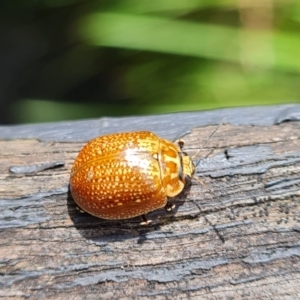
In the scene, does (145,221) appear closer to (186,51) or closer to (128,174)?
(128,174)

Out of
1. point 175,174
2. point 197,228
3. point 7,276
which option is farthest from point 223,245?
point 7,276

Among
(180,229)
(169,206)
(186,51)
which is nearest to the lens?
(180,229)

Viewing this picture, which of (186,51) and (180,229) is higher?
(186,51)

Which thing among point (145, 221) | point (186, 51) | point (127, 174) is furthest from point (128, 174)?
point (186, 51)

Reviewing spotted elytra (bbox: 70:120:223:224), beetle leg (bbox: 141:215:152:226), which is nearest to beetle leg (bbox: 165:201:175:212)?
spotted elytra (bbox: 70:120:223:224)

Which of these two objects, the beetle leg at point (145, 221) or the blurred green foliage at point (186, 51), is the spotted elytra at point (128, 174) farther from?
the blurred green foliage at point (186, 51)

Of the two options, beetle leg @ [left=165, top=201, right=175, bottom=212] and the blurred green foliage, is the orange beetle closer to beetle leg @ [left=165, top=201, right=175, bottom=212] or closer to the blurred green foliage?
beetle leg @ [left=165, top=201, right=175, bottom=212]

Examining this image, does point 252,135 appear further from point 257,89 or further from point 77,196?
point 257,89
